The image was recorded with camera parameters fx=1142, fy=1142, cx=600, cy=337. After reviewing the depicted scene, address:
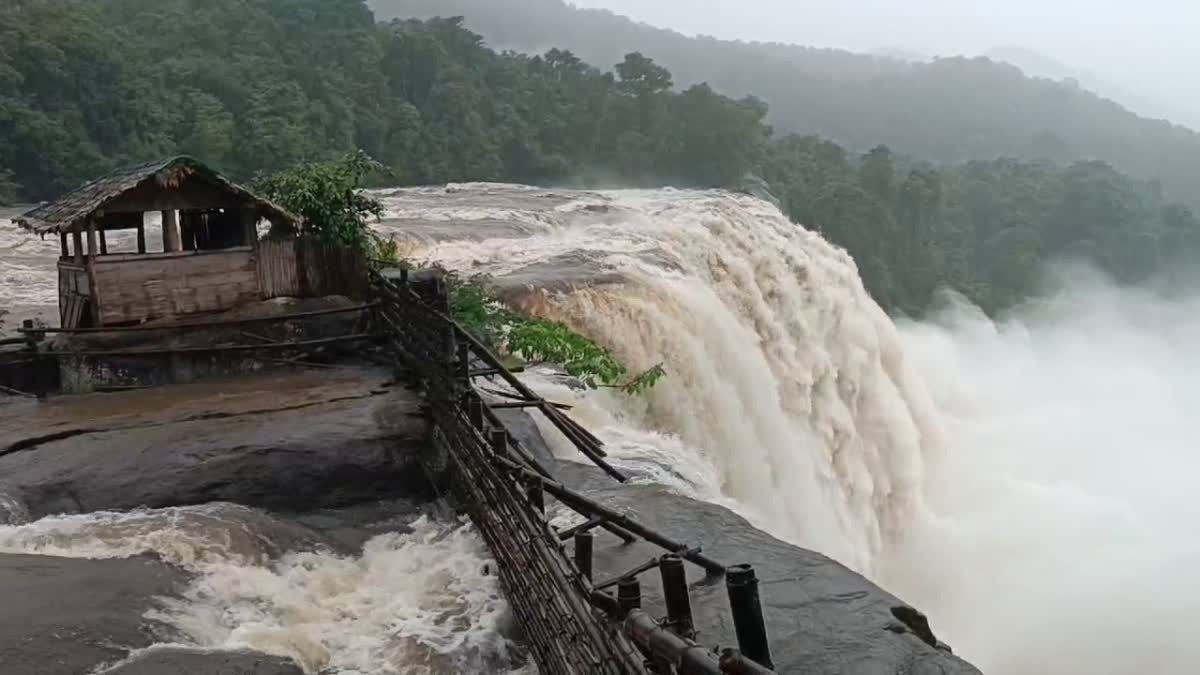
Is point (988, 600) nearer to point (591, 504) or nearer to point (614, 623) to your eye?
point (591, 504)

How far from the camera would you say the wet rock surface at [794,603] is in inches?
205

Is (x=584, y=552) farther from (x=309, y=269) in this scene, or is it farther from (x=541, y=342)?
(x=309, y=269)

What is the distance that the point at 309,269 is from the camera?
33.7ft

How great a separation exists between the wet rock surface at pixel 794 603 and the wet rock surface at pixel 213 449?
1.60 metres

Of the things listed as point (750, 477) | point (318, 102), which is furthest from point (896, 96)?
point (750, 477)

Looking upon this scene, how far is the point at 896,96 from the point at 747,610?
124m

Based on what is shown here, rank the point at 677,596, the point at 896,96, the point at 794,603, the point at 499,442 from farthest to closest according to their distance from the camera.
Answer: the point at 896,96 → the point at 499,442 → the point at 794,603 → the point at 677,596

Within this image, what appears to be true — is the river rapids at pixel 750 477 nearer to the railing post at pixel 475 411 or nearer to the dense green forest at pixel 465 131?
the railing post at pixel 475 411

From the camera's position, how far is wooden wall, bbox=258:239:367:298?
32.8 ft

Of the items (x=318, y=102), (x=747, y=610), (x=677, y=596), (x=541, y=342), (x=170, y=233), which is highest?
(x=318, y=102)

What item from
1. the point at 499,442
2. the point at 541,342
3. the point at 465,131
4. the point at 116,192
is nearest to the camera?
the point at 499,442

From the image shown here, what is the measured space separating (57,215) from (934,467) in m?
15.2

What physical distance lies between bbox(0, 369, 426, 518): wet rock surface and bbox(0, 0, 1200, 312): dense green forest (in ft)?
75.1

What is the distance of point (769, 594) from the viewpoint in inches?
230
